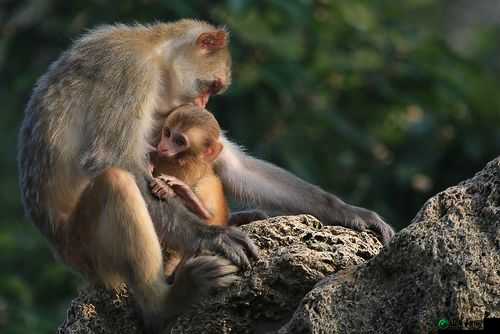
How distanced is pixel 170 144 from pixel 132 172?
0.44 meters

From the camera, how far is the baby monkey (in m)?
7.14

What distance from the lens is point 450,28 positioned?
24578 millimetres

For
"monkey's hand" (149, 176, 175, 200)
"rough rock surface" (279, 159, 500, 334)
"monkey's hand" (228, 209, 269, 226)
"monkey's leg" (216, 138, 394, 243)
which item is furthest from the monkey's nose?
"rough rock surface" (279, 159, 500, 334)

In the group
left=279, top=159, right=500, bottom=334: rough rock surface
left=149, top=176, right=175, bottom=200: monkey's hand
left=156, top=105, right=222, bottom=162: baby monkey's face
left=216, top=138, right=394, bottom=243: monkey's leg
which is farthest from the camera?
left=216, top=138, right=394, bottom=243: monkey's leg

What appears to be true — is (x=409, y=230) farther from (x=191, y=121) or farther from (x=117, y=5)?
(x=117, y=5)

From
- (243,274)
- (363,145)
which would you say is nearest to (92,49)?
(243,274)

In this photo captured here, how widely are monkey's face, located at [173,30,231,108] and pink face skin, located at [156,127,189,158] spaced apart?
57 centimetres

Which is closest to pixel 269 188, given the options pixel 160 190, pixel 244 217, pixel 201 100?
pixel 244 217

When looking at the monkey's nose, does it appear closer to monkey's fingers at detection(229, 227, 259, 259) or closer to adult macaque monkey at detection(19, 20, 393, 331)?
adult macaque monkey at detection(19, 20, 393, 331)

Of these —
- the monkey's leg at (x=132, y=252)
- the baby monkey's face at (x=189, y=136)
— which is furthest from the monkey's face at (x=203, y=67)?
the monkey's leg at (x=132, y=252)

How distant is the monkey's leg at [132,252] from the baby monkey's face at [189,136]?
2.16ft

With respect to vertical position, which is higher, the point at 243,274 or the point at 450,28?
the point at 450,28

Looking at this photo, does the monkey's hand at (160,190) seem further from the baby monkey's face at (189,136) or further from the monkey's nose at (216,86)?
the monkey's nose at (216,86)

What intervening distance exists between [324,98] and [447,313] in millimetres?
8269
